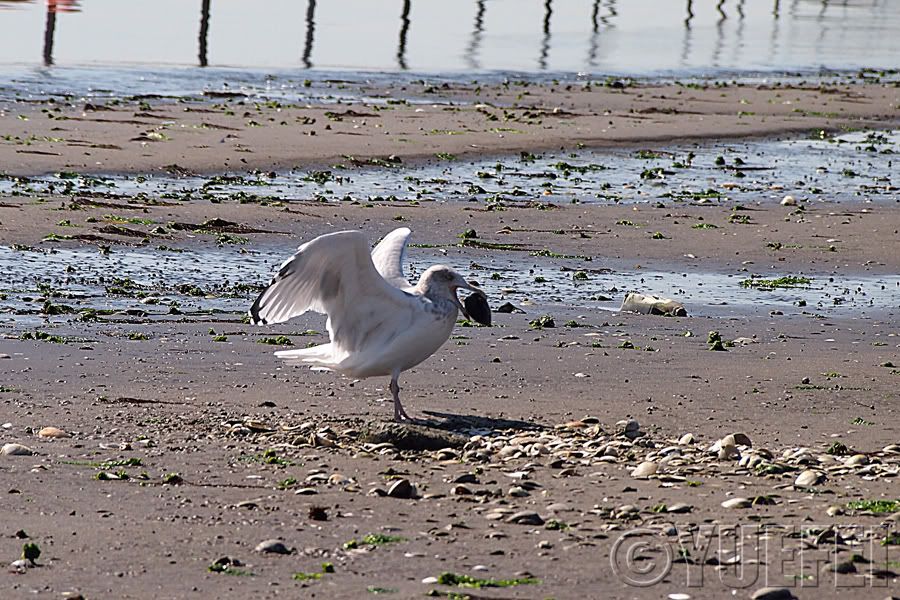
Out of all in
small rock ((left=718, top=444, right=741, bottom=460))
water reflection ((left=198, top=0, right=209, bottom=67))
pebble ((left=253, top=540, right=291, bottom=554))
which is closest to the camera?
pebble ((left=253, top=540, right=291, bottom=554))

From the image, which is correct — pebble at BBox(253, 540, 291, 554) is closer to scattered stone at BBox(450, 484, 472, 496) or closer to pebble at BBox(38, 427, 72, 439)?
scattered stone at BBox(450, 484, 472, 496)

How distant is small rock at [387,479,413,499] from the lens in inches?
263

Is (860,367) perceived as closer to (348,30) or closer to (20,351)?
(20,351)

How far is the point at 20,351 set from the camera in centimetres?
918

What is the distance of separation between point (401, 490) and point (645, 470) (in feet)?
3.68

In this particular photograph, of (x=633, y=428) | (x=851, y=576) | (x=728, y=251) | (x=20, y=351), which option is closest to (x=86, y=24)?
(x=728, y=251)

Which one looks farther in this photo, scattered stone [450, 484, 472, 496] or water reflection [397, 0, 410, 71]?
water reflection [397, 0, 410, 71]

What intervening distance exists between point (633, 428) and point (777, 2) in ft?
167

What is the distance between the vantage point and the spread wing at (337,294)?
8086 millimetres

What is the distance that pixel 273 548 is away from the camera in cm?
586

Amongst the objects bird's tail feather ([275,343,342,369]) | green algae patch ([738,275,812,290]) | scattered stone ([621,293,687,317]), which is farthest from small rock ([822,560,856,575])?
green algae patch ([738,275,812,290])

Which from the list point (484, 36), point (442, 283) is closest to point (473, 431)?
point (442, 283)

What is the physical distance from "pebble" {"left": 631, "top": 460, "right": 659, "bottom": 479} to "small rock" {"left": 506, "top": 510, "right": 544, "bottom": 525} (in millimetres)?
853

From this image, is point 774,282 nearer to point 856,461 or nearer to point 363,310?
point 363,310
